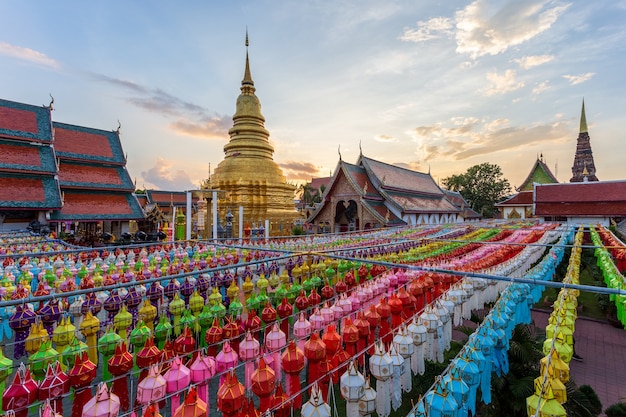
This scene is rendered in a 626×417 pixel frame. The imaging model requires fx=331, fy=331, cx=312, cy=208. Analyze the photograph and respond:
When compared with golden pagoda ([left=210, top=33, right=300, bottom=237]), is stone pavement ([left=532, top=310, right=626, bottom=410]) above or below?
below

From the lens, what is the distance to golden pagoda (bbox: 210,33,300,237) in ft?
94.4

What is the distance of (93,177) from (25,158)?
393 centimetres

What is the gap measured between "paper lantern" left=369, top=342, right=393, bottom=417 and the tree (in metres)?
59.6

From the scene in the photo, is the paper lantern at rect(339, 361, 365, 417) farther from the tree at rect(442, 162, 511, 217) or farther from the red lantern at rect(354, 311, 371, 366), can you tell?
the tree at rect(442, 162, 511, 217)

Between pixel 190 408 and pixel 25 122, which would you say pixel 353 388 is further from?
pixel 25 122

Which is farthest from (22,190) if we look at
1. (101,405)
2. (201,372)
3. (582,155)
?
(582,155)

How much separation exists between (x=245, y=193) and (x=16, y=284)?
22.2m

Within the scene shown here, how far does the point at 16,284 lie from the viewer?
7.31 metres

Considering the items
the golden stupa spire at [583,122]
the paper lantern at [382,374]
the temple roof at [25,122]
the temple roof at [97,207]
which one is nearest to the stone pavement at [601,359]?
the paper lantern at [382,374]

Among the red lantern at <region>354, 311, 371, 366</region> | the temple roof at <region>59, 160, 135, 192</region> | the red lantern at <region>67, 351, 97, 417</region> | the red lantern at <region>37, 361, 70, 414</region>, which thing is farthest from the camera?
the temple roof at <region>59, 160, 135, 192</region>

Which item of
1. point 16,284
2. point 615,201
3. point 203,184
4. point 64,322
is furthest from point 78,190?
point 615,201

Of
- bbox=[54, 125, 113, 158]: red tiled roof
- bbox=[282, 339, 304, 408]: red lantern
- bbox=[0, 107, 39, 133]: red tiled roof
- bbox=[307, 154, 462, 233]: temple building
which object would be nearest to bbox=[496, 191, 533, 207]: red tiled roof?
bbox=[307, 154, 462, 233]: temple building

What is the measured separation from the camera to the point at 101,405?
2996mm

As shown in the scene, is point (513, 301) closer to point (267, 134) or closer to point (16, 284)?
point (16, 284)
